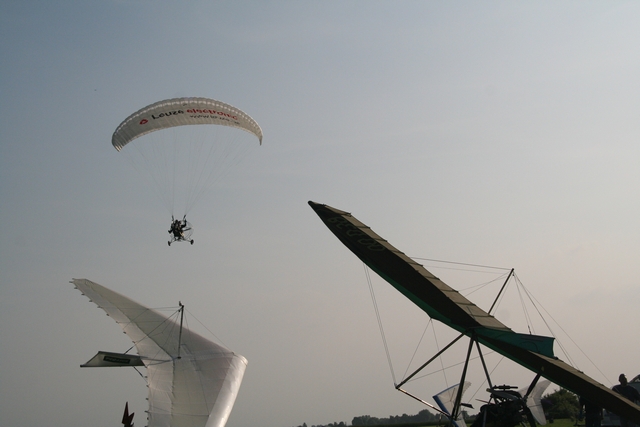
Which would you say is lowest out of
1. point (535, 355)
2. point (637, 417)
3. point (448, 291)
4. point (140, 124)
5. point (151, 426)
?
point (151, 426)

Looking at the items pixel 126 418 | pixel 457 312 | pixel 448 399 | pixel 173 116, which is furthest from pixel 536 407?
pixel 173 116

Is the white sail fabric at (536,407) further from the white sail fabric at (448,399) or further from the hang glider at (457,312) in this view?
the hang glider at (457,312)

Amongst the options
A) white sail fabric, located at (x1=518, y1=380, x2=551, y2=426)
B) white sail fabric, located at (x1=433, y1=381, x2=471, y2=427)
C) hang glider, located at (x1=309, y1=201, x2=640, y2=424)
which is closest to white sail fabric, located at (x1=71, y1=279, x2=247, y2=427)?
white sail fabric, located at (x1=433, y1=381, x2=471, y2=427)

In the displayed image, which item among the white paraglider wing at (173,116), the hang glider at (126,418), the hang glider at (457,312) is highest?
the white paraglider wing at (173,116)

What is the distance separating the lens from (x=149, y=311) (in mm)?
30750

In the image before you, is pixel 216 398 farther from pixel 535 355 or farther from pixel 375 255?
pixel 535 355

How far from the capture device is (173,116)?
34688 millimetres

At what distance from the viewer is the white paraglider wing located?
1332 inches

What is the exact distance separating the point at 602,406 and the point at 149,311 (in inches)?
868

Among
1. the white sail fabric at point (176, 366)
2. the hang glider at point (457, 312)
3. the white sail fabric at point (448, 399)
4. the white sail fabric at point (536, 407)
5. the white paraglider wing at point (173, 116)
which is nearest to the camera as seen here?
the hang glider at point (457, 312)

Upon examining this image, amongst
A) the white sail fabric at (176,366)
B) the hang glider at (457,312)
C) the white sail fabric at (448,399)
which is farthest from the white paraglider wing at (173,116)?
the white sail fabric at (448,399)

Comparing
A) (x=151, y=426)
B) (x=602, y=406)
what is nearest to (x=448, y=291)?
(x=602, y=406)

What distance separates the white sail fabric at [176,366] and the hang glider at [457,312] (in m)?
12.1

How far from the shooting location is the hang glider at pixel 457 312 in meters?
16.5
